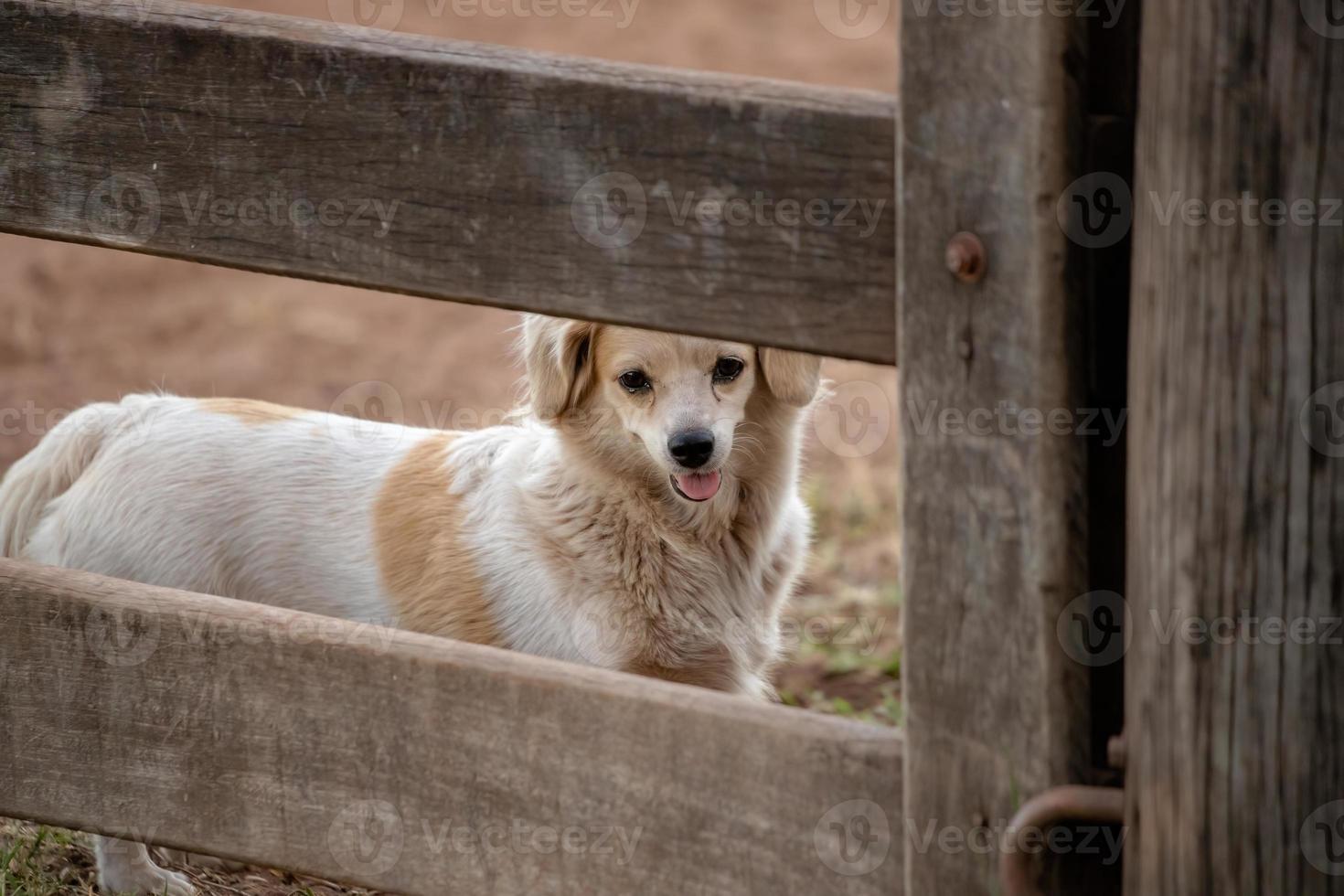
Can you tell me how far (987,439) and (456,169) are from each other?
→ 71cm

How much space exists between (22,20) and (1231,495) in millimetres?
1631

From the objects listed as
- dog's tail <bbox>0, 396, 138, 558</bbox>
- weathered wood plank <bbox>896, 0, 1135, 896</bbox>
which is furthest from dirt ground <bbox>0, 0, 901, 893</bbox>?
weathered wood plank <bbox>896, 0, 1135, 896</bbox>

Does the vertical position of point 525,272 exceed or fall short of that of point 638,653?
it exceeds it

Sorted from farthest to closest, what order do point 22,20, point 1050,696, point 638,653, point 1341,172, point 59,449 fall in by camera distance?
point 59,449 → point 638,653 → point 22,20 → point 1050,696 → point 1341,172

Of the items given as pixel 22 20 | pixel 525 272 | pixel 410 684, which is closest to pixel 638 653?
pixel 410 684

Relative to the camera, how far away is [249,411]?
3314 millimetres

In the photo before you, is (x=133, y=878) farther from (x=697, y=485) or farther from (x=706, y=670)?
(x=697, y=485)

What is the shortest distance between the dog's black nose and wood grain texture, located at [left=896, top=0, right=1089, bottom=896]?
4.59ft

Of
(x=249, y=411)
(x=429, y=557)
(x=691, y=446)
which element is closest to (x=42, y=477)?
(x=249, y=411)

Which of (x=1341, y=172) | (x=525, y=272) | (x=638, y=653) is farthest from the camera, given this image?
(x=638, y=653)

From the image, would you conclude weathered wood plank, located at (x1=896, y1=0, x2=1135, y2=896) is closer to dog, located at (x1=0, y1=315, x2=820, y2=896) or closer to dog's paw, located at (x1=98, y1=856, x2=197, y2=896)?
dog, located at (x1=0, y1=315, x2=820, y2=896)

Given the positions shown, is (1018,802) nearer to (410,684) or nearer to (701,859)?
(701,859)

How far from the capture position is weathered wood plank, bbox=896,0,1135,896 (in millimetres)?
1363

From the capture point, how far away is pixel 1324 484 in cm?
132
